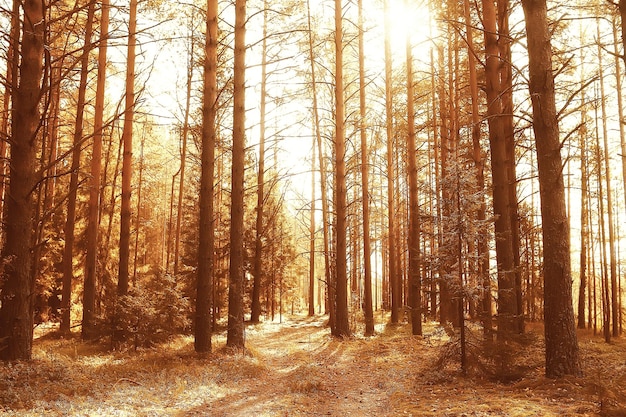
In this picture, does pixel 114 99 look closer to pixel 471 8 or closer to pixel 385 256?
pixel 471 8

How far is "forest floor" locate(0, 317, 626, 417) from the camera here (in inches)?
220

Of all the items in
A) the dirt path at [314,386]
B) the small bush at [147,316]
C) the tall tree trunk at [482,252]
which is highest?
the tall tree trunk at [482,252]

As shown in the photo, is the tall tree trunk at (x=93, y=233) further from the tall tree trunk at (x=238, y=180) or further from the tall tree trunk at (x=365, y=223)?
the tall tree trunk at (x=365, y=223)

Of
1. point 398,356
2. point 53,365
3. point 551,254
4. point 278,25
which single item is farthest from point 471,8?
point 53,365

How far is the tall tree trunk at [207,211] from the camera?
10.2 metres

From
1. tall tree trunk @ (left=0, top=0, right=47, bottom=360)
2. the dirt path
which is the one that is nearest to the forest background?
tall tree trunk @ (left=0, top=0, right=47, bottom=360)

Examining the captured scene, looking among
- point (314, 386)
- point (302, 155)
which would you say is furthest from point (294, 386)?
point (302, 155)

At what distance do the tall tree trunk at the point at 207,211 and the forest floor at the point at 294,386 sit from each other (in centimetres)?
69

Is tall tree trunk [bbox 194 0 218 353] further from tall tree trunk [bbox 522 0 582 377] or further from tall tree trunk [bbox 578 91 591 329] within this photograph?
tall tree trunk [bbox 578 91 591 329]

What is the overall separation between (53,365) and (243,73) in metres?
7.94

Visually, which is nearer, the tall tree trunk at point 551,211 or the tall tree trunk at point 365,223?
the tall tree trunk at point 551,211

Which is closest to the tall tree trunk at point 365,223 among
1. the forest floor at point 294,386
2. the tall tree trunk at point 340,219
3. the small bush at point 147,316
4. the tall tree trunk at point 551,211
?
the tall tree trunk at point 340,219

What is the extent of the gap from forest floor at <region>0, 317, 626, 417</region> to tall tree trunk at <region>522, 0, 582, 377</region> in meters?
0.48

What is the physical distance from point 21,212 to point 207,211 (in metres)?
4.45
